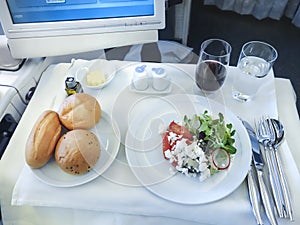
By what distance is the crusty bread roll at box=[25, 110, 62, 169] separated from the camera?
51 cm

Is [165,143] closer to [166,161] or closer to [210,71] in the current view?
[166,161]

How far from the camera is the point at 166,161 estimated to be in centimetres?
54

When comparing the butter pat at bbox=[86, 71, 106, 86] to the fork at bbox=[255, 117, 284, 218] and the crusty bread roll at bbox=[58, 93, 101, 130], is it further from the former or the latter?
the fork at bbox=[255, 117, 284, 218]

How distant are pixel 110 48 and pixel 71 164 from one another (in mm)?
331

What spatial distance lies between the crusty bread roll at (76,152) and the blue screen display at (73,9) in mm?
258

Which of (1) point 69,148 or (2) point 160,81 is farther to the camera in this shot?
(2) point 160,81

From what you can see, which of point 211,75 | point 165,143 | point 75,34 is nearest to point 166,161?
point 165,143

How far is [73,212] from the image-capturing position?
529 mm

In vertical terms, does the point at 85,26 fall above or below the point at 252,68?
above

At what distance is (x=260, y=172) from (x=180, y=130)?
0.16 m

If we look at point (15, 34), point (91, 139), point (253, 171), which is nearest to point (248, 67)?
point (253, 171)

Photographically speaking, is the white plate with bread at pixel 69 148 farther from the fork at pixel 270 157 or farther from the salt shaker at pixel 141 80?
the fork at pixel 270 157

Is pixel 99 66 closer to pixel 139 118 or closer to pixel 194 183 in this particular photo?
pixel 139 118

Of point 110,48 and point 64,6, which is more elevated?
point 64,6
